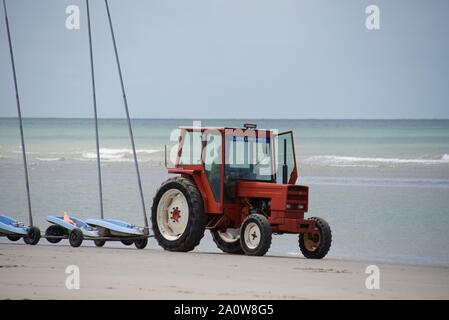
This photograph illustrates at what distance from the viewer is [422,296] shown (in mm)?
13891

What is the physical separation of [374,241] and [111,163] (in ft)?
96.7

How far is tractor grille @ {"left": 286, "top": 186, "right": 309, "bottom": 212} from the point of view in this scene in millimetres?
18359

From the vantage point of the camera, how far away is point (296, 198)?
18469mm

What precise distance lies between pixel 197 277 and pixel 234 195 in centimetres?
371

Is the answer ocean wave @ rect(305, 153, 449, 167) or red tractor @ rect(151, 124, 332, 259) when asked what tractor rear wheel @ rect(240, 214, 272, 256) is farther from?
ocean wave @ rect(305, 153, 449, 167)

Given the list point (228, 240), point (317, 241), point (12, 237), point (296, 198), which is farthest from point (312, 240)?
point (12, 237)

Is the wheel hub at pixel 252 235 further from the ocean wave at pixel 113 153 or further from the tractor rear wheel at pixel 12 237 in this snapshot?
the ocean wave at pixel 113 153

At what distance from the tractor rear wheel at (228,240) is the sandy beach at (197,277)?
452 millimetres

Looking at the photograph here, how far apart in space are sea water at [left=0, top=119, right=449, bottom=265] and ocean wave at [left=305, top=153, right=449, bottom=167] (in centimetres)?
4

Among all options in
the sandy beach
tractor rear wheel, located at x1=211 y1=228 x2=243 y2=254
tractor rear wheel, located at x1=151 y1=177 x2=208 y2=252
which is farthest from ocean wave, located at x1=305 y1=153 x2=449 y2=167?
the sandy beach

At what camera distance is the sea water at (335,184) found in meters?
22.0

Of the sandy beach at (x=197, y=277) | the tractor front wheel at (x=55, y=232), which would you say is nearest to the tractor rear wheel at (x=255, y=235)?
the sandy beach at (x=197, y=277)

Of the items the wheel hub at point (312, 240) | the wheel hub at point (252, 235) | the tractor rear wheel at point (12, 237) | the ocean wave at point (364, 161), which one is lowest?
the ocean wave at point (364, 161)
